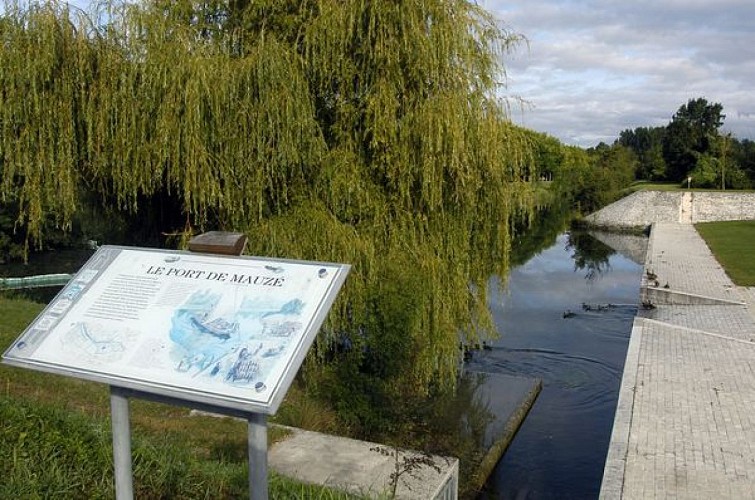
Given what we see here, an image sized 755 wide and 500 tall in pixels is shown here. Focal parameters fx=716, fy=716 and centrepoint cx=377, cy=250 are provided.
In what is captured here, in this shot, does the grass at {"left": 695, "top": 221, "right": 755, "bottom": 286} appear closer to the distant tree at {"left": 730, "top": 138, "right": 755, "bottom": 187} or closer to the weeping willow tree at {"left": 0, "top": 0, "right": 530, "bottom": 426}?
the distant tree at {"left": 730, "top": 138, "right": 755, "bottom": 187}

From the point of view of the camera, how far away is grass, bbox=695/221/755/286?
67.5 feet

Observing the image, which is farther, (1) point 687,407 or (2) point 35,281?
(2) point 35,281

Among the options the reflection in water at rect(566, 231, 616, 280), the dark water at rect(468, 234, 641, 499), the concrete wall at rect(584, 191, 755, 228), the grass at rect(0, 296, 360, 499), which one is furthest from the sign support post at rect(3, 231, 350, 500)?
the concrete wall at rect(584, 191, 755, 228)

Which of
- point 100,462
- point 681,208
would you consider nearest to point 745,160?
point 681,208

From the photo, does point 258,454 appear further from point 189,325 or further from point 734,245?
point 734,245

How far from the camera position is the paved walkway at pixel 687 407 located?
20.7 ft

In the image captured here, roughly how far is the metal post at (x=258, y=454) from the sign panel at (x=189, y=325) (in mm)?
261

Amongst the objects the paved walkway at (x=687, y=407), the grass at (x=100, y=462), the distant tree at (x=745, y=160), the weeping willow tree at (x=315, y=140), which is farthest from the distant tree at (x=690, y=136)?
the grass at (x=100, y=462)

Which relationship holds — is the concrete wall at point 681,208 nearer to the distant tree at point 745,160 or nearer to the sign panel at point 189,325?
the distant tree at point 745,160

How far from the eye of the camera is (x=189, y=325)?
3.09m

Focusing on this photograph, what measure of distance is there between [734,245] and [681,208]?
51.2ft

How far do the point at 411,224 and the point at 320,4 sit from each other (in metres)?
2.63

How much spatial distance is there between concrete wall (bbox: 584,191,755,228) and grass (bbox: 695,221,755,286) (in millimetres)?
1825

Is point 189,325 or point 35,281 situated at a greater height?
point 189,325
